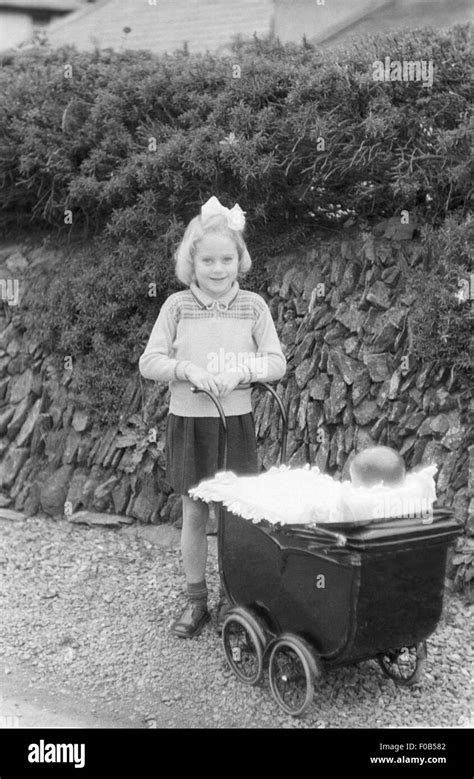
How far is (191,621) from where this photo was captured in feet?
12.8

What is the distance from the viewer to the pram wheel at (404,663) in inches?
130

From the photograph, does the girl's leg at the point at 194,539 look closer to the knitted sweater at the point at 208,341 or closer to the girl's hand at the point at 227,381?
the knitted sweater at the point at 208,341

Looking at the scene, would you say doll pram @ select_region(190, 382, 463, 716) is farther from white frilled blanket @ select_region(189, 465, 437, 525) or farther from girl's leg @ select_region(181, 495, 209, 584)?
girl's leg @ select_region(181, 495, 209, 584)

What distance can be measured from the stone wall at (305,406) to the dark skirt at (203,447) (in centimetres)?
86

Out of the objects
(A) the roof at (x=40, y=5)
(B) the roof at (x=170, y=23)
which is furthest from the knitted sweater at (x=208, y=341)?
(A) the roof at (x=40, y=5)

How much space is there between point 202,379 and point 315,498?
739 mm

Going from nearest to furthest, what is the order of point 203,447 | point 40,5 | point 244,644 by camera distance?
1. point 244,644
2. point 203,447
3. point 40,5

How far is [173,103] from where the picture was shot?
551cm

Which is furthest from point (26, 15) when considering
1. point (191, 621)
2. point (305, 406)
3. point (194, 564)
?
point (191, 621)

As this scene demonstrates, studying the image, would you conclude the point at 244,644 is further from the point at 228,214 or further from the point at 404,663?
the point at 228,214

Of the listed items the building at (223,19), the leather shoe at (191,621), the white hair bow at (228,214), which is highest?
the building at (223,19)

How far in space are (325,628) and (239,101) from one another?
335cm

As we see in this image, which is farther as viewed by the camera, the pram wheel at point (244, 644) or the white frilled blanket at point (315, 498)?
the pram wheel at point (244, 644)

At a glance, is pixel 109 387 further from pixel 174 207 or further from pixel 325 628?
pixel 325 628
